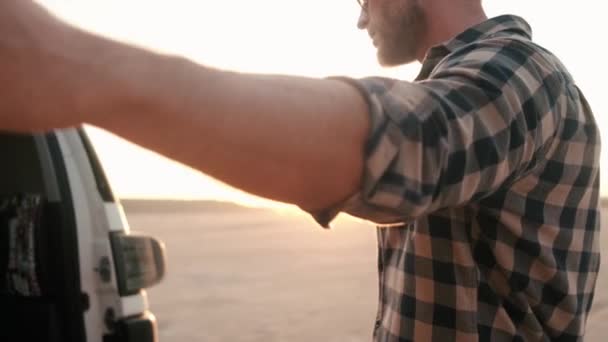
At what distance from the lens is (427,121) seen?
0.96 m

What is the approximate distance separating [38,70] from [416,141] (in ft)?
1.61

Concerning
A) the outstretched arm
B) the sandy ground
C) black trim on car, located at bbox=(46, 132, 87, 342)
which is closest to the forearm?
the outstretched arm

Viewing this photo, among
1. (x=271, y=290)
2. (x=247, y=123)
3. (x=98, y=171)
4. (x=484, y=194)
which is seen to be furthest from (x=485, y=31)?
(x=271, y=290)

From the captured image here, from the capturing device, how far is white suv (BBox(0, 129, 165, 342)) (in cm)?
209

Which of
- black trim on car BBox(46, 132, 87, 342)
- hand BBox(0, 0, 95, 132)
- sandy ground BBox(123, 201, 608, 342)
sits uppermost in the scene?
hand BBox(0, 0, 95, 132)

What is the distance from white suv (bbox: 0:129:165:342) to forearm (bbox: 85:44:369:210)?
1.37 metres

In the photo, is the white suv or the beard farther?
the white suv

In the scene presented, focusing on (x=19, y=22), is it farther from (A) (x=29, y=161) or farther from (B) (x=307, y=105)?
(A) (x=29, y=161)

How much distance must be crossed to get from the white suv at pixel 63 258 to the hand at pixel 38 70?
1461 mm

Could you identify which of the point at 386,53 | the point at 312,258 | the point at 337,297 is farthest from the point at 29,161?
the point at 312,258

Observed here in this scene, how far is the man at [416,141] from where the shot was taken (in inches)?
29.2

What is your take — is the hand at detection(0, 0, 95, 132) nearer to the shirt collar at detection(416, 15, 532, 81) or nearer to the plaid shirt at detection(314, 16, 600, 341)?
the plaid shirt at detection(314, 16, 600, 341)

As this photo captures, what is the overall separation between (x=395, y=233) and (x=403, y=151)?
2.15 feet

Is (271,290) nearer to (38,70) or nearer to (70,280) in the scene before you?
(70,280)
